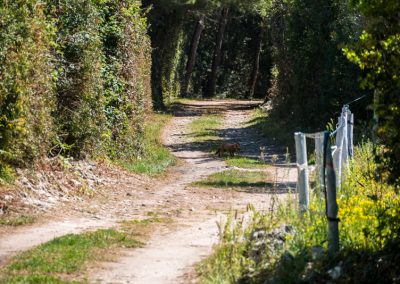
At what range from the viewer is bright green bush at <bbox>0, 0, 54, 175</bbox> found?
12953 millimetres

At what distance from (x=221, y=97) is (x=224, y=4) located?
19199mm

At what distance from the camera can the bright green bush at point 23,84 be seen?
42.5ft

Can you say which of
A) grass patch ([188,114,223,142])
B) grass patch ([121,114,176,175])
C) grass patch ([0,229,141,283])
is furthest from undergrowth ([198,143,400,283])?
grass patch ([188,114,223,142])

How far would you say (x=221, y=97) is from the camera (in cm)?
5972

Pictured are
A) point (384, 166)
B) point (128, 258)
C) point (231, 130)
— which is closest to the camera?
point (384, 166)

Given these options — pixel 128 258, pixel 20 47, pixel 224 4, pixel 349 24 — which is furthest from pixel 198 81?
pixel 128 258

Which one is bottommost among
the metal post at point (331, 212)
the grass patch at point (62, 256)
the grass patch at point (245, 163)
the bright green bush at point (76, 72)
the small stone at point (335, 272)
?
the grass patch at point (245, 163)

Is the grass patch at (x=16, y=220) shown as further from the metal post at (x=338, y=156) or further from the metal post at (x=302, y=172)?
the metal post at (x=302, y=172)

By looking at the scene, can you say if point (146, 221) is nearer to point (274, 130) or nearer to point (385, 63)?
point (385, 63)

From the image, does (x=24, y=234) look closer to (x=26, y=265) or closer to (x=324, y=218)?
(x=26, y=265)

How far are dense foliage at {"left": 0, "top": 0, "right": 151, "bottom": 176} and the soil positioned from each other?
43.2 inches

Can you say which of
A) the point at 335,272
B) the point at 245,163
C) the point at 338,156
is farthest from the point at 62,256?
the point at 245,163

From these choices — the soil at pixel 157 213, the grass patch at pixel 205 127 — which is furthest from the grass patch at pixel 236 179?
the grass patch at pixel 205 127

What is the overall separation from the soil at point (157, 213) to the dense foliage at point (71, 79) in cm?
110
